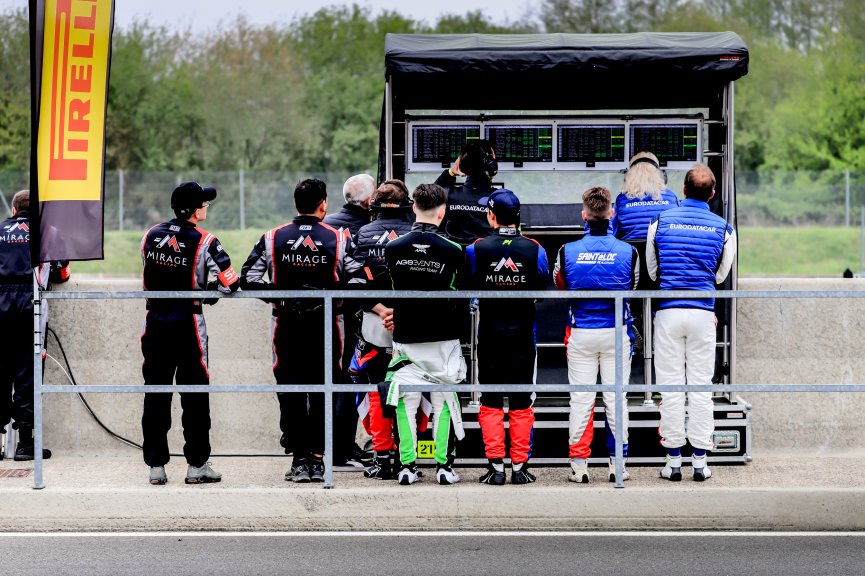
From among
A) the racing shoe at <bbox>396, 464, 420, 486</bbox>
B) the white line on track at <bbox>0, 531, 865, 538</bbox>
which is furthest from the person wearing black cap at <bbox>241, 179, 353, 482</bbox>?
the white line on track at <bbox>0, 531, 865, 538</bbox>

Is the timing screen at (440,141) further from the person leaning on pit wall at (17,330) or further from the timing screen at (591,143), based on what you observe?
the person leaning on pit wall at (17,330)

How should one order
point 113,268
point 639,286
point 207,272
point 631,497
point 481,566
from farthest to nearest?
point 113,268, point 639,286, point 207,272, point 631,497, point 481,566

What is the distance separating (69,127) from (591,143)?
414 cm

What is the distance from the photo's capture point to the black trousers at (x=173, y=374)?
7695 millimetres

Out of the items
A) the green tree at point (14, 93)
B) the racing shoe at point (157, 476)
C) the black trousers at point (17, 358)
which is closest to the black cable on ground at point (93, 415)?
the black trousers at point (17, 358)

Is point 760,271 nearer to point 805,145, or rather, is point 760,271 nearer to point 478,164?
point 805,145

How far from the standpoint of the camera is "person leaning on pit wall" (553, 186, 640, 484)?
7.66 metres

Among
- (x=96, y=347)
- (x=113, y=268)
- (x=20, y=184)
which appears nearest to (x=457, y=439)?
(x=96, y=347)

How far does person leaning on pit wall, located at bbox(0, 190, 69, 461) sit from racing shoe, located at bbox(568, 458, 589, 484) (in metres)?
3.93

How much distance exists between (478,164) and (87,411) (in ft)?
11.4

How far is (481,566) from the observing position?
633 cm

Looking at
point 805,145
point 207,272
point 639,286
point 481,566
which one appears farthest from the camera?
point 805,145

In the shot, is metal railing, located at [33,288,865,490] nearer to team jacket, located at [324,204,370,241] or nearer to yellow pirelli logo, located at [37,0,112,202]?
yellow pirelli logo, located at [37,0,112,202]

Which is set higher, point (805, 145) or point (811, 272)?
point (805, 145)
